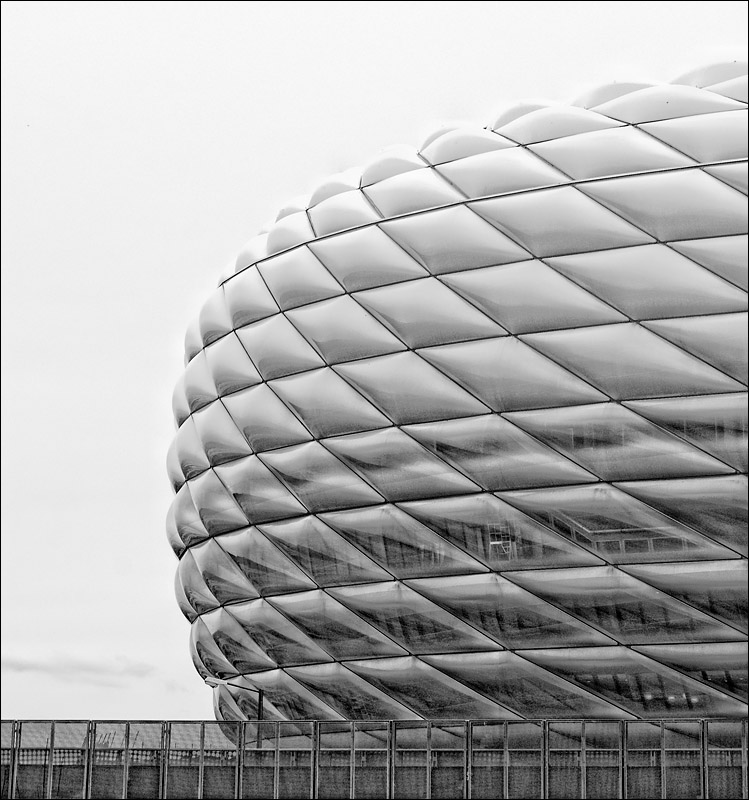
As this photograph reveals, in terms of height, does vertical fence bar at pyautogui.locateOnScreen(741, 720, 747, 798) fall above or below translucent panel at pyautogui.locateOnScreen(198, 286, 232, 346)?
below

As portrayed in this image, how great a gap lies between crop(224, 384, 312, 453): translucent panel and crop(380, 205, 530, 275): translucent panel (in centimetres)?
277

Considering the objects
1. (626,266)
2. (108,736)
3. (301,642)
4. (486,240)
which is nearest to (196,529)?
(301,642)

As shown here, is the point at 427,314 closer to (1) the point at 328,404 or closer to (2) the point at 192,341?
(1) the point at 328,404

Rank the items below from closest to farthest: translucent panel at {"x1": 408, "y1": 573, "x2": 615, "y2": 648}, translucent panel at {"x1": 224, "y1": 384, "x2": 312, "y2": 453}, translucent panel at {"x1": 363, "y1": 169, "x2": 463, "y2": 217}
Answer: translucent panel at {"x1": 408, "y1": 573, "x2": 615, "y2": 648} → translucent panel at {"x1": 363, "y1": 169, "x2": 463, "y2": 217} → translucent panel at {"x1": 224, "y1": 384, "x2": 312, "y2": 453}

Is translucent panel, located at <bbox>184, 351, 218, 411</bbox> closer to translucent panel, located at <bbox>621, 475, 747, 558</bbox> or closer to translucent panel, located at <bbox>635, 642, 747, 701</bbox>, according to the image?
translucent panel, located at <bbox>621, 475, 747, 558</bbox>

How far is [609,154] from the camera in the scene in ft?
52.0

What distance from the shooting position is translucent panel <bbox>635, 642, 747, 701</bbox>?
48.2 feet

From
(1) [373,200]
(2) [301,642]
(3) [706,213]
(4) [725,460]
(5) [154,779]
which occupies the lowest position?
(5) [154,779]

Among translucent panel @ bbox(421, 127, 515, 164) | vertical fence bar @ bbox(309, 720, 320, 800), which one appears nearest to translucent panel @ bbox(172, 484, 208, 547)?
vertical fence bar @ bbox(309, 720, 320, 800)

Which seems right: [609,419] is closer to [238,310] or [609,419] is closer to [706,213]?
[706,213]

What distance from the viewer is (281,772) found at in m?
14.3

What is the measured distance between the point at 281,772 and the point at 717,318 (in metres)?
7.15

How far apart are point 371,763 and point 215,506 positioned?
5.27 metres

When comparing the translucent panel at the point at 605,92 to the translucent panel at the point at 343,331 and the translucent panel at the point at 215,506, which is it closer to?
the translucent panel at the point at 343,331
